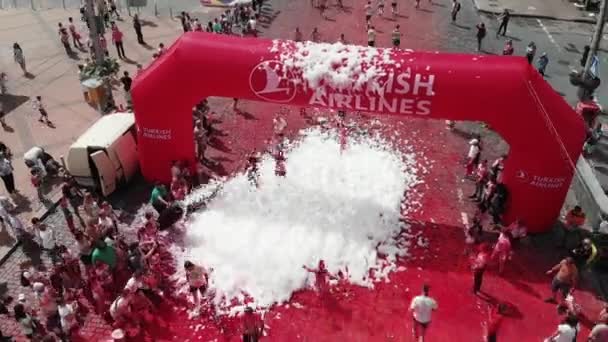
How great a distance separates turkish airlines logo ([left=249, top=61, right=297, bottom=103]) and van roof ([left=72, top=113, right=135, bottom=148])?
14.4 ft

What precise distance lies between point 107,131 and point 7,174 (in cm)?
292

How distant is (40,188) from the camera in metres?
16.0

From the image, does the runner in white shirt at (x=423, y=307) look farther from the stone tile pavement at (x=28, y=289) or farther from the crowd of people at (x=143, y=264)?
the stone tile pavement at (x=28, y=289)

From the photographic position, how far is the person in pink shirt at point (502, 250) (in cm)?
1254

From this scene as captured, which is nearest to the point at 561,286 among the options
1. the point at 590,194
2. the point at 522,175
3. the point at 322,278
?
the point at 522,175

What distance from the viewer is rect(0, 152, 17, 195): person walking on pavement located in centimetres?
1527

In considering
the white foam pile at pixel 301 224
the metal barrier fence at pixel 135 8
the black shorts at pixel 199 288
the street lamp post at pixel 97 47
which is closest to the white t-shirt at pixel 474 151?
the white foam pile at pixel 301 224

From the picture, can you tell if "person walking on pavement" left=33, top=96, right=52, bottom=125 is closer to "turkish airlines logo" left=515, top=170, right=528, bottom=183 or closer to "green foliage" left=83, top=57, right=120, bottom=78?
"green foliage" left=83, top=57, right=120, bottom=78

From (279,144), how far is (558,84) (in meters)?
12.3

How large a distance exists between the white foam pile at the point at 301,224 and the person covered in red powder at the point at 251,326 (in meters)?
1.30

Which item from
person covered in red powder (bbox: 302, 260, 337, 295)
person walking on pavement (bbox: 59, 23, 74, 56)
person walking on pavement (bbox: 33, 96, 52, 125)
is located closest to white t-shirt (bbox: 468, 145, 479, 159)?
person covered in red powder (bbox: 302, 260, 337, 295)

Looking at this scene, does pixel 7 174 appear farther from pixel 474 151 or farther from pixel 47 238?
pixel 474 151

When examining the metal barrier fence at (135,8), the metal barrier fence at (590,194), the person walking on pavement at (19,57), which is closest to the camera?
the metal barrier fence at (590,194)

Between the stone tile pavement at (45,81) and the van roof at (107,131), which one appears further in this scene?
the stone tile pavement at (45,81)
